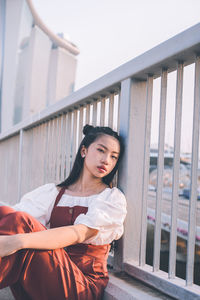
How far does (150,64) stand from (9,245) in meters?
0.99

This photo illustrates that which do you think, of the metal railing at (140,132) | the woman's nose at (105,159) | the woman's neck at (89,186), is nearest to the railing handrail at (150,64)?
the metal railing at (140,132)

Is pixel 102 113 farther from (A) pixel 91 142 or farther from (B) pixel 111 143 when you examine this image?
(B) pixel 111 143

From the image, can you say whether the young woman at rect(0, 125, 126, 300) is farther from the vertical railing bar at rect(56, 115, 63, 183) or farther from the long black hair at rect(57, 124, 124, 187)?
the vertical railing bar at rect(56, 115, 63, 183)

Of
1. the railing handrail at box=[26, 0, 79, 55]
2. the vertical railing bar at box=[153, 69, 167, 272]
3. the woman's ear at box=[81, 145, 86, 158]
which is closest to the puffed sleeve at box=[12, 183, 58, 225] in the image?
the woman's ear at box=[81, 145, 86, 158]

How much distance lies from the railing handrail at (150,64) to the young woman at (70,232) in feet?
0.92

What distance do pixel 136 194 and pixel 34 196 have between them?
598 millimetres

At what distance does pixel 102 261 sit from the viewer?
1501 millimetres

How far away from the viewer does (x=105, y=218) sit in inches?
54.6

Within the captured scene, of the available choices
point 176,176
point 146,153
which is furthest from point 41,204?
point 176,176

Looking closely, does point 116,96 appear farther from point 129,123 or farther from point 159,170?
point 159,170

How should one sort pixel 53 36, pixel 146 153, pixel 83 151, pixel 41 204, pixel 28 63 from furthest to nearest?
pixel 53 36
pixel 28 63
pixel 83 151
pixel 41 204
pixel 146 153

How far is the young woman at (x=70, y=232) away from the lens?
4.11 feet

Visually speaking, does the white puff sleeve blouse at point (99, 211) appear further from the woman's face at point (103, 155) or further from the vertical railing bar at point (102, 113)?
the vertical railing bar at point (102, 113)

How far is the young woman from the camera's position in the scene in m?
1.25
